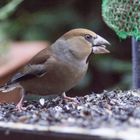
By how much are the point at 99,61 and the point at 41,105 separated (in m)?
3.27

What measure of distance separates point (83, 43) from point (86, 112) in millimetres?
780

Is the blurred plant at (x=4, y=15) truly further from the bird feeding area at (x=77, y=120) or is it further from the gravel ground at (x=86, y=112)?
the bird feeding area at (x=77, y=120)

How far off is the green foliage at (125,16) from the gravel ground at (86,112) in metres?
0.46

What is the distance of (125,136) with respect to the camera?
202cm

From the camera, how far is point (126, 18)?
3.59 m

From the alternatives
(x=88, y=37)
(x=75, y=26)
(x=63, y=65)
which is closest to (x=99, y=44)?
(x=88, y=37)

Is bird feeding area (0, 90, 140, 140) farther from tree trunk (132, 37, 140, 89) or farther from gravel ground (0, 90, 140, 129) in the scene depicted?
tree trunk (132, 37, 140, 89)

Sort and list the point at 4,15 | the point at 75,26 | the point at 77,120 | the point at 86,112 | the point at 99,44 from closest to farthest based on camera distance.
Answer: the point at 77,120 < the point at 86,112 < the point at 99,44 < the point at 4,15 < the point at 75,26

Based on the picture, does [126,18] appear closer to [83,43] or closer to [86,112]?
[83,43]

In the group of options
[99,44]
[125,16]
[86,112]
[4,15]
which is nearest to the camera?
[86,112]

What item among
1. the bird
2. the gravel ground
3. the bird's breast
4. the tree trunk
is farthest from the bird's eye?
the tree trunk

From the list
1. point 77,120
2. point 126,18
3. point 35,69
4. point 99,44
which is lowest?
point 77,120

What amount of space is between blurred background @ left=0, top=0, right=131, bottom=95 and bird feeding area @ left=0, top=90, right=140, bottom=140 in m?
2.89

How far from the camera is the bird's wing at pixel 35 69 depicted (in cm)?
320
